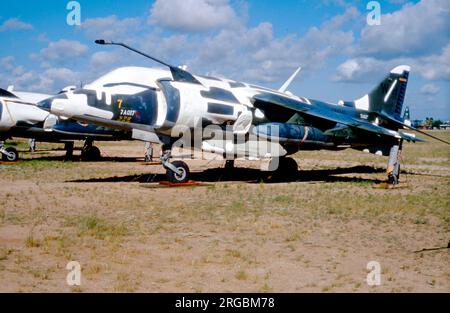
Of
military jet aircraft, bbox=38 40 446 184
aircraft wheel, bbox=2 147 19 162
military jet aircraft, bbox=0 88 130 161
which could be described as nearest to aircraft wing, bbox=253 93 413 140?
military jet aircraft, bbox=38 40 446 184

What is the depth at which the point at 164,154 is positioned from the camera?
14.7m

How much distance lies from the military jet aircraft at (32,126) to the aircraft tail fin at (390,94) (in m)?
10.7

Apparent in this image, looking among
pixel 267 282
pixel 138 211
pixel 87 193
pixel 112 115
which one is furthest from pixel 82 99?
pixel 267 282

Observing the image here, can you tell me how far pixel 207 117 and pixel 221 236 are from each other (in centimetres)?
676

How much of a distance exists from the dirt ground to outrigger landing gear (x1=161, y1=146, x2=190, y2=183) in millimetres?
612

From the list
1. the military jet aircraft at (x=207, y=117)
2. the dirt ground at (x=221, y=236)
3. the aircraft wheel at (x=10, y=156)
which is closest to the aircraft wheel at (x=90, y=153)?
the aircraft wheel at (x=10, y=156)

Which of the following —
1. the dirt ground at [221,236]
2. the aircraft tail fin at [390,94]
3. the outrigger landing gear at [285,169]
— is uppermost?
the aircraft tail fin at [390,94]

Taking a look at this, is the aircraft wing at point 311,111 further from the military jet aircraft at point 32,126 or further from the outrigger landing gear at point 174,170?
the military jet aircraft at point 32,126

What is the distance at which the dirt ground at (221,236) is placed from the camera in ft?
19.9

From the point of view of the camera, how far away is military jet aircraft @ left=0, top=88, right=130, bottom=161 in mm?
20578

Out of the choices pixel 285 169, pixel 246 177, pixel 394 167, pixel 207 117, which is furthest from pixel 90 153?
pixel 394 167

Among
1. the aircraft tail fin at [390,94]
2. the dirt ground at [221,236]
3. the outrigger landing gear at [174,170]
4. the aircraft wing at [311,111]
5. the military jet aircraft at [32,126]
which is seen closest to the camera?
the dirt ground at [221,236]

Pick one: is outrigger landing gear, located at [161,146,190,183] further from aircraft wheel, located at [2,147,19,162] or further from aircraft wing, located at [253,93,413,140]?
aircraft wheel, located at [2,147,19,162]

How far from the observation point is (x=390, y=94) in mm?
20031
